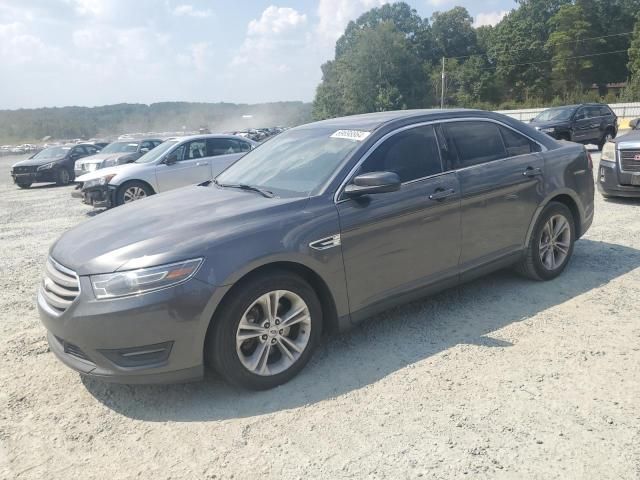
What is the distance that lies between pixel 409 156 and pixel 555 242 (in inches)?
79.6

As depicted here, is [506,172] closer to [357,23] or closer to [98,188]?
[98,188]

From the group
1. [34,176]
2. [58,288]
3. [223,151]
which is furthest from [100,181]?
[34,176]

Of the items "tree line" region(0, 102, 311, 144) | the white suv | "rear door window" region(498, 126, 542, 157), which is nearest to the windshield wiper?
"rear door window" region(498, 126, 542, 157)

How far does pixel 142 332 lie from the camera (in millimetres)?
2861

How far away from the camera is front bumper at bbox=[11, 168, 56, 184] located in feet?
57.8

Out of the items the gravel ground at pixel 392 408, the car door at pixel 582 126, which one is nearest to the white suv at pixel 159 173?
the gravel ground at pixel 392 408

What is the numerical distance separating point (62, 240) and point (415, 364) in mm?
2593

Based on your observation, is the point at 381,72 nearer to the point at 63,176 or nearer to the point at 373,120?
the point at 63,176

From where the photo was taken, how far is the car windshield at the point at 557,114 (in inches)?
714

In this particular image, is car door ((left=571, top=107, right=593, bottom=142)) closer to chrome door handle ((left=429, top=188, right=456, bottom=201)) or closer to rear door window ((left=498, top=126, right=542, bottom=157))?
rear door window ((left=498, top=126, right=542, bottom=157))

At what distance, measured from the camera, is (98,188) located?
413 inches

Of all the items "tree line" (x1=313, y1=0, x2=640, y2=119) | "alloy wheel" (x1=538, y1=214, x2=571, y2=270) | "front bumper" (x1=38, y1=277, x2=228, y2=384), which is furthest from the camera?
"tree line" (x1=313, y1=0, x2=640, y2=119)

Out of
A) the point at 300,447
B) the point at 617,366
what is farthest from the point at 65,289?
the point at 617,366

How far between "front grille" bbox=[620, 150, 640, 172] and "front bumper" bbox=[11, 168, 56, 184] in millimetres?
17272
